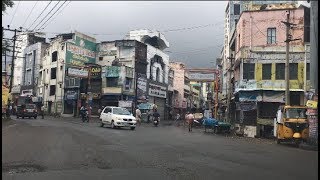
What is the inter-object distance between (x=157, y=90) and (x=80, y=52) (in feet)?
43.9

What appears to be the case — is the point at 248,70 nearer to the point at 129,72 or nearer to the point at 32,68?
the point at 129,72

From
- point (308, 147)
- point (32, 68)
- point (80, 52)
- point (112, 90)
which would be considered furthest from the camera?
point (32, 68)

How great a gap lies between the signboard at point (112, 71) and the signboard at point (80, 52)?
816 cm

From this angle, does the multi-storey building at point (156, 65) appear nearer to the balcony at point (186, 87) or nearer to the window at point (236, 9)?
the window at point (236, 9)

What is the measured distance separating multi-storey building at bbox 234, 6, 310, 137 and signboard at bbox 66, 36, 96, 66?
1256 inches

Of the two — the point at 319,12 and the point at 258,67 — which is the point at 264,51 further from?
the point at 319,12

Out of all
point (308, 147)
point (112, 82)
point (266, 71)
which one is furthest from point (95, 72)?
point (308, 147)

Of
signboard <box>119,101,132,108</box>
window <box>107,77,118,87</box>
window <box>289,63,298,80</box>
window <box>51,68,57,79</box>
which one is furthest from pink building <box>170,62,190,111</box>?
window <box>289,63,298,80</box>

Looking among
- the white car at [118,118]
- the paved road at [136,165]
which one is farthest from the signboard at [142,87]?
the paved road at [136,165]

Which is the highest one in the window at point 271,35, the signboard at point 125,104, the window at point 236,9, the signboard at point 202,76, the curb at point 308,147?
the window at point 236,9

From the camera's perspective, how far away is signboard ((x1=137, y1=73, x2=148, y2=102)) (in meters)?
60.3

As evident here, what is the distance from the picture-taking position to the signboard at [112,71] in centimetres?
5800

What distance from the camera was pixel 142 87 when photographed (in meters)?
61.5

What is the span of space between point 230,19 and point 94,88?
23.6 meters
